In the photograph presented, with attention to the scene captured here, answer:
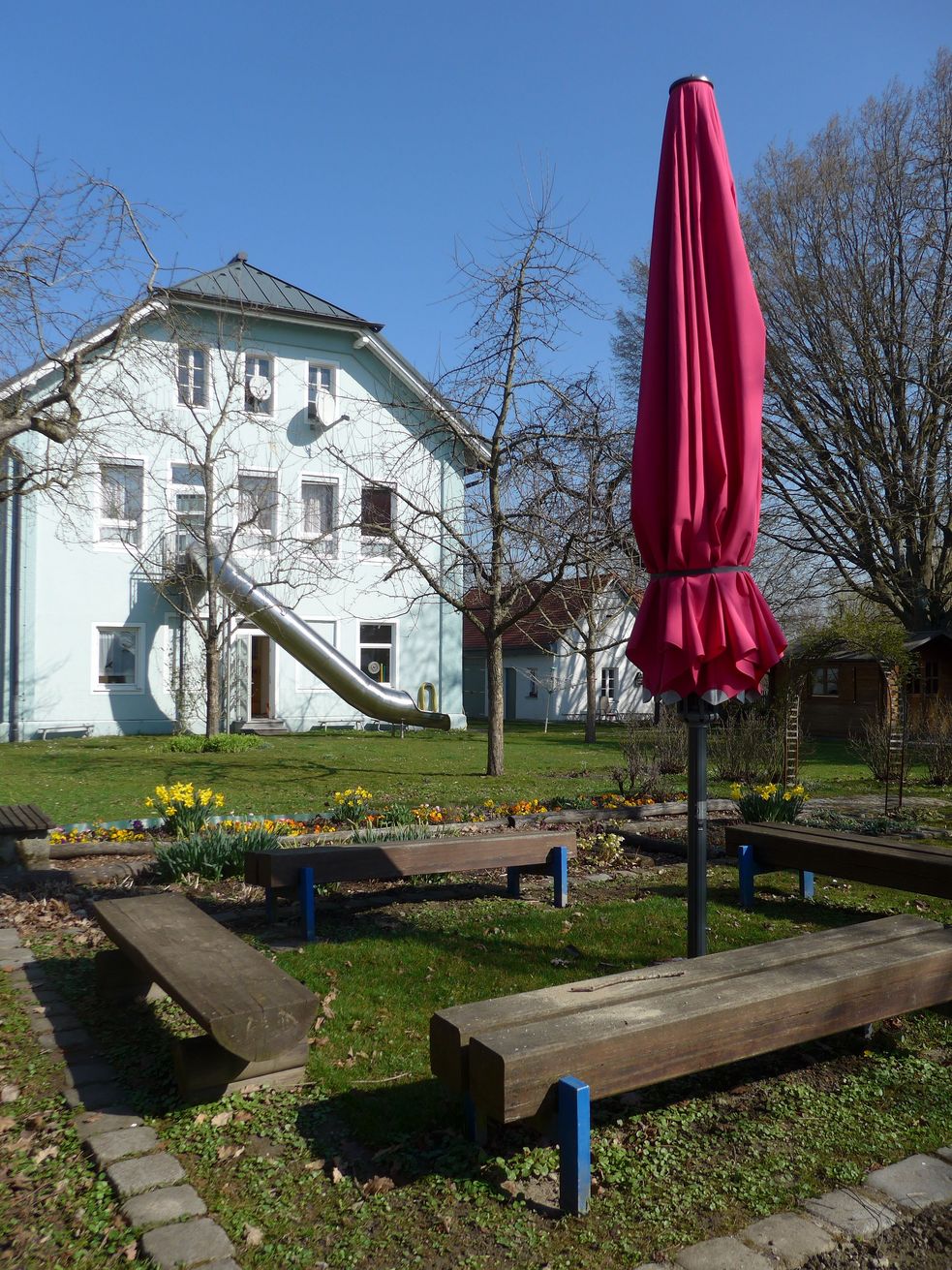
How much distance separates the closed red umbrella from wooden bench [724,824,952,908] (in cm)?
218

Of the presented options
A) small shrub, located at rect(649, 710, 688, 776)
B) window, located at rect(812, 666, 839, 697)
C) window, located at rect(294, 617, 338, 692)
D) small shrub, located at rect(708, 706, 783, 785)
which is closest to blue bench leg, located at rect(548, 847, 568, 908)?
small shrub, located at rect(649, 710, 688, 776)

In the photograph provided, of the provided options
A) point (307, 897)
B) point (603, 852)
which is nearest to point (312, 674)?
point (603, 852)

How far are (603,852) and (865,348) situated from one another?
16.3m

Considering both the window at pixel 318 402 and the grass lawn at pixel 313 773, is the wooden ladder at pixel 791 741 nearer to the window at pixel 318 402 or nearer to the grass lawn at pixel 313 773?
the grass lawn at pixel 313 773

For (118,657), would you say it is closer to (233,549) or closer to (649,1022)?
(233,549)

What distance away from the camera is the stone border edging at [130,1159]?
2842 millimetres

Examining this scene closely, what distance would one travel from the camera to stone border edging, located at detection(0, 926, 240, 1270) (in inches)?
112

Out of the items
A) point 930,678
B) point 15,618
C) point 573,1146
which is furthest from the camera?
point 930,678

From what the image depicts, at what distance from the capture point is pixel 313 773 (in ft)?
50.6

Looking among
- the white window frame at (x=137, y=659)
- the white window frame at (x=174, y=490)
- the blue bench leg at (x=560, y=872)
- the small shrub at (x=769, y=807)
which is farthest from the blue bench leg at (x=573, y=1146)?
the white window frame at (x=137, y=659)

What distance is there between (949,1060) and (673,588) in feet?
7.76

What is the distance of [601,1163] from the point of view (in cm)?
336

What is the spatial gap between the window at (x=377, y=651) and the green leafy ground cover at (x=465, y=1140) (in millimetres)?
22364

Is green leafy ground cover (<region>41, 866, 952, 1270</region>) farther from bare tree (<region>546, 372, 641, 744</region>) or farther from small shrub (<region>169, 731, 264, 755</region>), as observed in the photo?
small shrub (<region>169, 731, 264, 755</region>)
